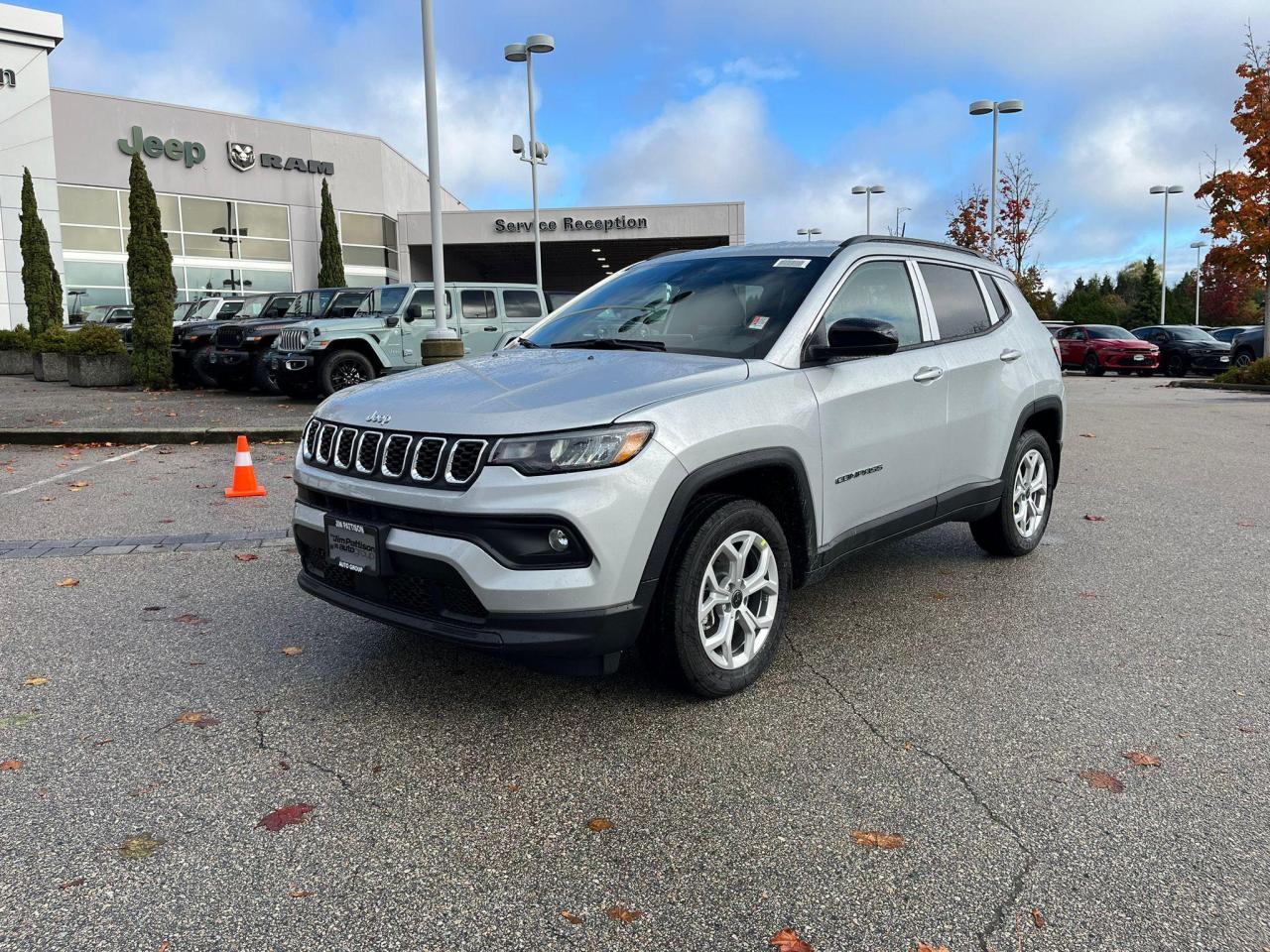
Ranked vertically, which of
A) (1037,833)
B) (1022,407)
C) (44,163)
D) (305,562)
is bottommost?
(1037,833)

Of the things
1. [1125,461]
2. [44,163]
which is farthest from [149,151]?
[1125,461]

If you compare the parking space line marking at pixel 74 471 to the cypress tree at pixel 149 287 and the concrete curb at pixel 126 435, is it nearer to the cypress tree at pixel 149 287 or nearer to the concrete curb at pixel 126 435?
the concrete curb at pixel 126 435

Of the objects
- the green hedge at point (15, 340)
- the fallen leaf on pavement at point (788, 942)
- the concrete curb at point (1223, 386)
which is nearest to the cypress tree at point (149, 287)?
the green hedge at point (15, 340)

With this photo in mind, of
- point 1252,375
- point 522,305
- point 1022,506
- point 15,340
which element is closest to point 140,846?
point 1022,506

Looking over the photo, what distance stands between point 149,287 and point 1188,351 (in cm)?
2795

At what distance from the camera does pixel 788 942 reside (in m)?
2.33

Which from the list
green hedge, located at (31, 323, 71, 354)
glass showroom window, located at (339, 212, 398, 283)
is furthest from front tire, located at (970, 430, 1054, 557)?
glass showroom window, located at (339, 212, 398, 283)

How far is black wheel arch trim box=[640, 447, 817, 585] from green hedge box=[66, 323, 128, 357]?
19.7 m

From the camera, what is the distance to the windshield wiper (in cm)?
419

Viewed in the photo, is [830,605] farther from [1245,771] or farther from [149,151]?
[149,151]

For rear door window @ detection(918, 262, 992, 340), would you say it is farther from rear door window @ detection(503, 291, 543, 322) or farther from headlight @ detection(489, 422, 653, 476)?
rear door window @ detection(503, 291, 543, 322)

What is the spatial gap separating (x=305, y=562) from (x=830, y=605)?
8.54 feet

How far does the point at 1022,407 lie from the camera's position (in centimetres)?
558

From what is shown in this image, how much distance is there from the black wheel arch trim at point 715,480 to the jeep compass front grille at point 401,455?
0.66 metres
